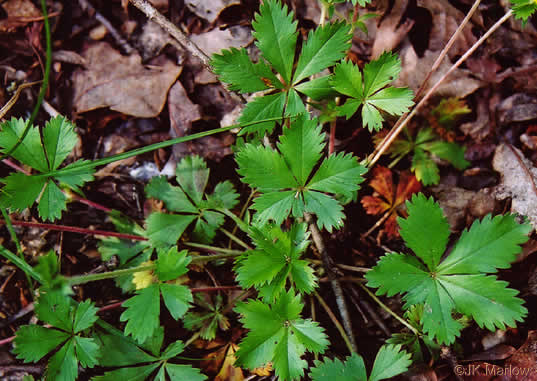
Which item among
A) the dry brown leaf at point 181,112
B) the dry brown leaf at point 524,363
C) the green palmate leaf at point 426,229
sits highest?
the dry brown leaf at point 181,112

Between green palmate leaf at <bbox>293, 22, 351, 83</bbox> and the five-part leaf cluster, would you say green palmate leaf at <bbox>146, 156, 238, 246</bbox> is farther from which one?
green palmate leaf at <bbox>293, 22, 351, 83</bbox>

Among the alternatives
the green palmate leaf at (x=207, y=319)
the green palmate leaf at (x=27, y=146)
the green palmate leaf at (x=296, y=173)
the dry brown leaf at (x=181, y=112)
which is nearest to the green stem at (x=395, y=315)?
the green palmate leaf at (x=296, y=173)

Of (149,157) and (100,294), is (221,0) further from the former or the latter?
(100,294)

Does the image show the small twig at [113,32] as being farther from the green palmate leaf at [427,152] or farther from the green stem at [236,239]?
the green palmate leaf at [427,152]

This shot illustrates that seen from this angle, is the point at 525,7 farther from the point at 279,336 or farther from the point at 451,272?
the point at 279,336

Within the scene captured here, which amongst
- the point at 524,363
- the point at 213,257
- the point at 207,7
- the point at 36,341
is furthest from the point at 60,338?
the point at 524,363
